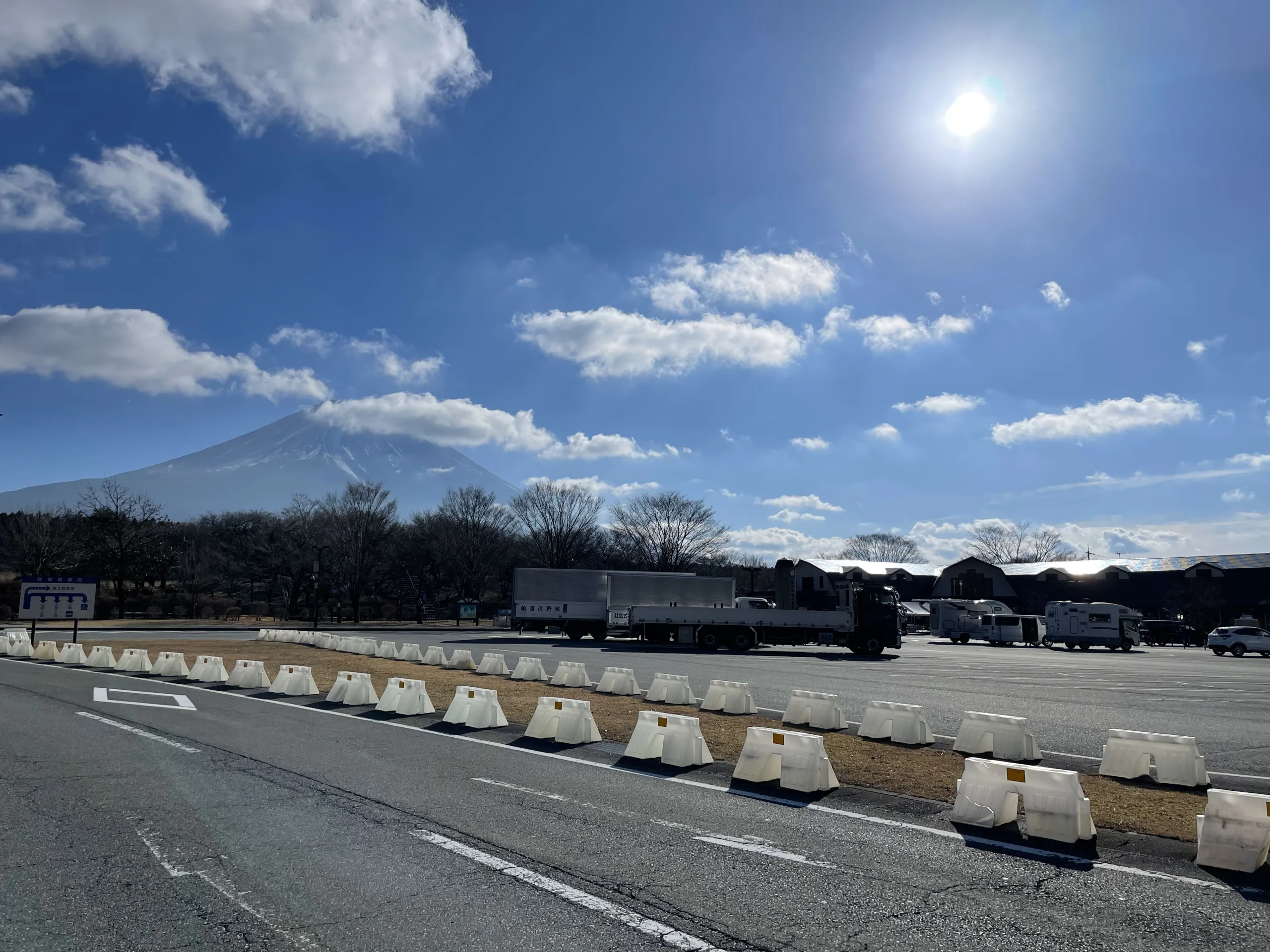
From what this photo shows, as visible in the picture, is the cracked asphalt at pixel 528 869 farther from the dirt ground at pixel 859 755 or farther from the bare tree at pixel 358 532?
the bare tree at pixel 358 532

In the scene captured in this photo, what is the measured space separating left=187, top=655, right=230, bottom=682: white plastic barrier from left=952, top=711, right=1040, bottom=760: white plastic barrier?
16.7 metres

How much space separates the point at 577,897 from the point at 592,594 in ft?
121

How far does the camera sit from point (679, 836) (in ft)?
22.4

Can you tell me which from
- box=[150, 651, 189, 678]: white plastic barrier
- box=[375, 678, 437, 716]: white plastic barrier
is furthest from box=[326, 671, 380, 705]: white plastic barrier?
box=[150, 651, 189, 678]: white plastic barrier

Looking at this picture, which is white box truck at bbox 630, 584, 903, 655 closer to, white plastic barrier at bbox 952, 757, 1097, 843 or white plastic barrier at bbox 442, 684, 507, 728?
white plastic barrier at bbox 442, 684, 507, 728

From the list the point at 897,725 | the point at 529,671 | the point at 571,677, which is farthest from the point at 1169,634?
the point at 897,725

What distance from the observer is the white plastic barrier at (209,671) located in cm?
1991

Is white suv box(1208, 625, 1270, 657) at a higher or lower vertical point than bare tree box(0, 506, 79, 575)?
→ lower

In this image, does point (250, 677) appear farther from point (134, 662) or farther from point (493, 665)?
point (134, 662)

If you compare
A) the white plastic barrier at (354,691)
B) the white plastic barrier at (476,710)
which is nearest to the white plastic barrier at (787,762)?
the white plastic barrier at (476,710)

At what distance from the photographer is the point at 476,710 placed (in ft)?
42.8

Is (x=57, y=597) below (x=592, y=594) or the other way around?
the other way around

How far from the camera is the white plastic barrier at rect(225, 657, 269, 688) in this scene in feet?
61.3

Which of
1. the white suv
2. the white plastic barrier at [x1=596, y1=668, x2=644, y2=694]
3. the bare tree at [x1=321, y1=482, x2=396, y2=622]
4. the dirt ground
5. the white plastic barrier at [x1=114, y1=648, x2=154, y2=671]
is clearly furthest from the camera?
the bare tree at [x1=321, y1=482, x2=396, y2=622]
